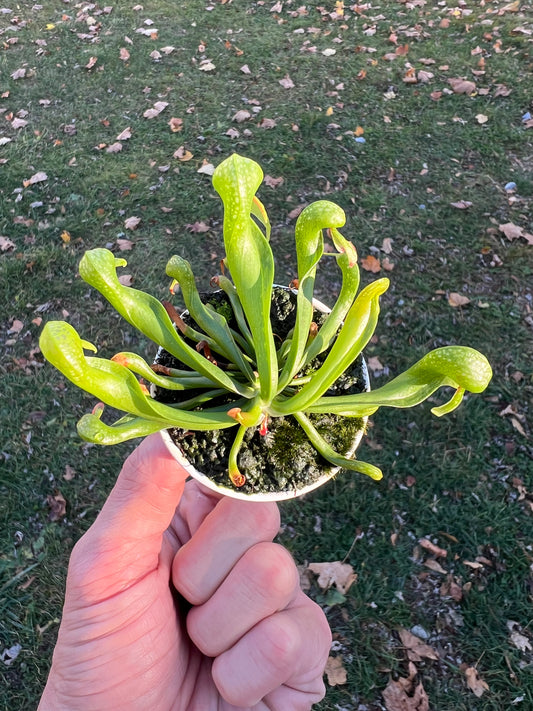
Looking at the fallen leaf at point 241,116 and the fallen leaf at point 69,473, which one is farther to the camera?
the fallen leaf at point 241,116

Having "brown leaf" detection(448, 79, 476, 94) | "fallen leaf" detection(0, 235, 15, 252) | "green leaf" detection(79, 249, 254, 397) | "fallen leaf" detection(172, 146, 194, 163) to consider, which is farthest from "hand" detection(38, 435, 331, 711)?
"brown leaf" detection(448, 79, 476, 94)

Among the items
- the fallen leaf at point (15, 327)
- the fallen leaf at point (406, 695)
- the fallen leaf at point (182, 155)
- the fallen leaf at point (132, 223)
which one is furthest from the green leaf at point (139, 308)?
the fallen leaf at point (182, 155)

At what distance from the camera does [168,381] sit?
1.59 meters

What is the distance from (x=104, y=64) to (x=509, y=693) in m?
6.76

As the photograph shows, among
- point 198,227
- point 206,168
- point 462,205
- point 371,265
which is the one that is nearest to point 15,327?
point 198,227

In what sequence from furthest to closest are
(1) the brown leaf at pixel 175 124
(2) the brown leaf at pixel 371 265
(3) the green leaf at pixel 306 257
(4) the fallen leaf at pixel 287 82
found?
1. (4) the fallen leaf at pixel 287 82
2. (1) the brown leaf at pixel 175 124
3. (2) the brown leaf at pixel 371 265
4. (3) the green leaf at pixel 306 257

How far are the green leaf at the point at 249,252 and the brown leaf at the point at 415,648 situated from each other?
203cm

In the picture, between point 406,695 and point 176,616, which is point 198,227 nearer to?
point 176,616

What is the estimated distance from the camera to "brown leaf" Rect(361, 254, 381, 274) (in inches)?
157

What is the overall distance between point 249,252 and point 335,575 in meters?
2.27

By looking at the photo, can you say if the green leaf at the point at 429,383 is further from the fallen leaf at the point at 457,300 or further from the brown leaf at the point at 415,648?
the fallen leaf at the point at 457,300

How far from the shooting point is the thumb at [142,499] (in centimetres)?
207

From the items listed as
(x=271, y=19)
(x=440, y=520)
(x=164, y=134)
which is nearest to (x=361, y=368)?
(x=440, y=520)

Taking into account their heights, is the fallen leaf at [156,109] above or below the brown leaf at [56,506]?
above
